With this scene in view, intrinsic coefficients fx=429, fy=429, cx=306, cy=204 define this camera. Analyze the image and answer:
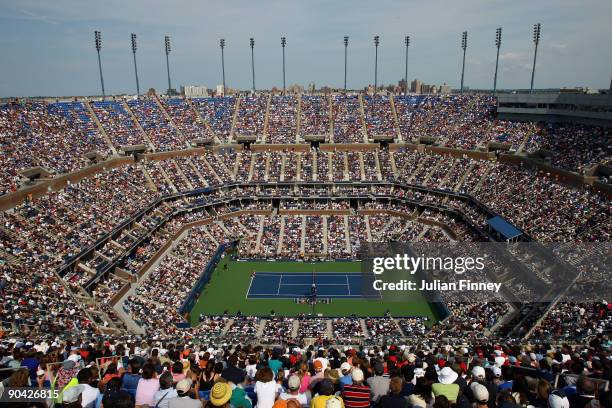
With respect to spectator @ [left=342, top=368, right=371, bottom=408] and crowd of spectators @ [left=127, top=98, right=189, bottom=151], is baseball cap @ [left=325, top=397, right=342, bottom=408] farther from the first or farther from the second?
crowd of spectators @ [left=127, top=98, right=189, bottom=151]

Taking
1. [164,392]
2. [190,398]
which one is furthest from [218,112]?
[190,398]

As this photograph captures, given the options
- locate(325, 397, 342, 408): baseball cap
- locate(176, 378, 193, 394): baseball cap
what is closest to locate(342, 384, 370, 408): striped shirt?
locate(325, 397, 342, 408): baseball cap

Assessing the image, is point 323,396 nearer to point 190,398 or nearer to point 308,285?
point 190,398

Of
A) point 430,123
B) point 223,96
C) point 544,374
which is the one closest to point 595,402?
point 544,374

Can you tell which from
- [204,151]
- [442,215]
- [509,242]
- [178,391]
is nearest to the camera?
[178,391]

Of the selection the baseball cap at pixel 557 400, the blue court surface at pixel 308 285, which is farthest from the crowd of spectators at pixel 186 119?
the baseball cap at pixel 557 400

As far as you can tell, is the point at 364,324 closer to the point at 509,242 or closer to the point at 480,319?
the point at 480,319
